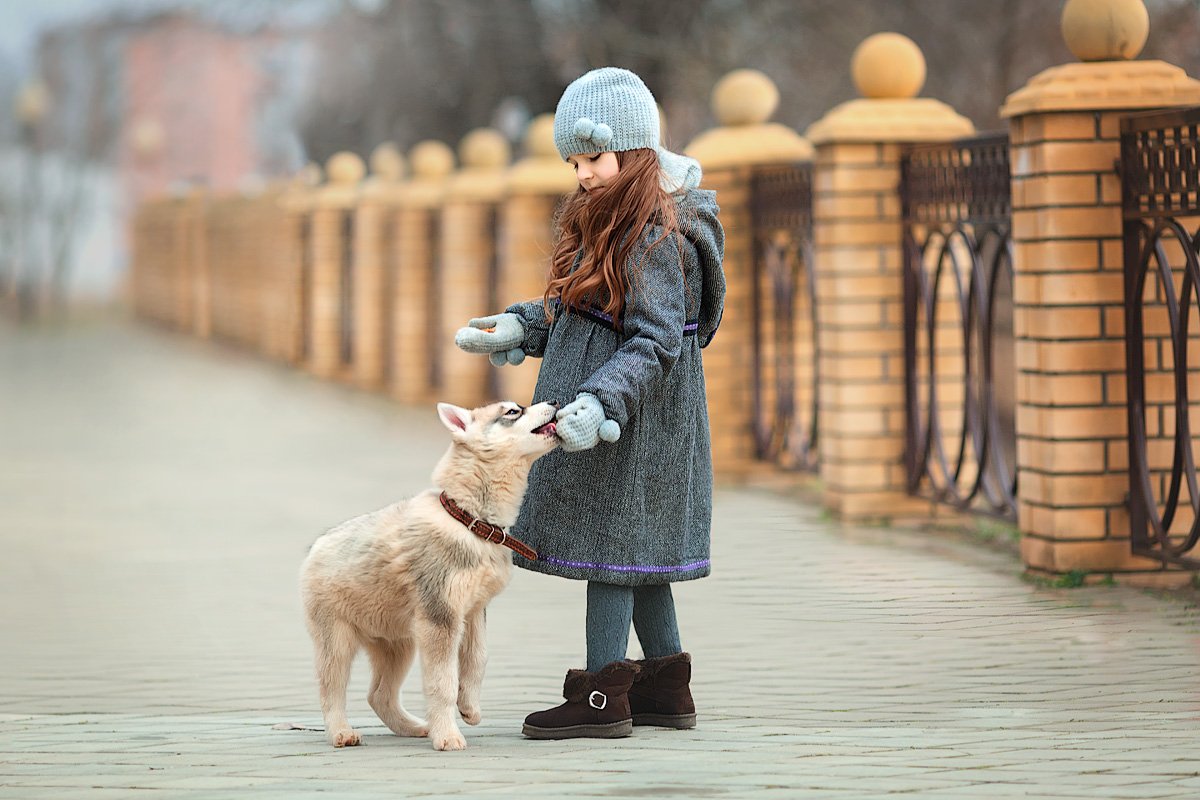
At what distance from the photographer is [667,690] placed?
17.5 ft

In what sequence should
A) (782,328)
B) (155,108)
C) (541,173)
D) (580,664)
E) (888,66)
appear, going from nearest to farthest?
(580,664), (888,66), (782,328), (541,173), (155,108)

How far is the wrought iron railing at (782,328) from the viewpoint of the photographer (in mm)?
11336

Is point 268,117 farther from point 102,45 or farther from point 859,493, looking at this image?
point 859,493

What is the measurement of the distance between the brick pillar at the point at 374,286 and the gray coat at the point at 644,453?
1642cm

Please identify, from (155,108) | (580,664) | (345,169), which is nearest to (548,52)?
(345,169)

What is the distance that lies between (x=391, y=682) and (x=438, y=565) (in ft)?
1.64

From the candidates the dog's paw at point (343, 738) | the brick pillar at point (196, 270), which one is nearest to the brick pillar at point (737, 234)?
the dog's paw at point (343, 738)

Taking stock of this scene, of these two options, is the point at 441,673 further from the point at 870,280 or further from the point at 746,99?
the point at 746,99

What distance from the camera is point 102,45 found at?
2229 inches

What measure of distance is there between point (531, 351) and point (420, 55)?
21801mm

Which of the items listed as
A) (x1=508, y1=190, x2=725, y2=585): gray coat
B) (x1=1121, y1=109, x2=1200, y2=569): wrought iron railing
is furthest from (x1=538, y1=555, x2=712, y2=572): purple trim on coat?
(x1=1121, y1=109, x2=1200, y2=569): wrought iron railing

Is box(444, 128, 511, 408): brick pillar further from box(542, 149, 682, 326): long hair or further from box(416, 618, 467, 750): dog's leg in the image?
box(416, 618, 467, 750): dog's leg

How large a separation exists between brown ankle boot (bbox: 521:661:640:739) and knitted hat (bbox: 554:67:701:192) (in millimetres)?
1270

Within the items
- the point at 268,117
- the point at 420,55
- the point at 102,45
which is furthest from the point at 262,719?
the point at 102,45
